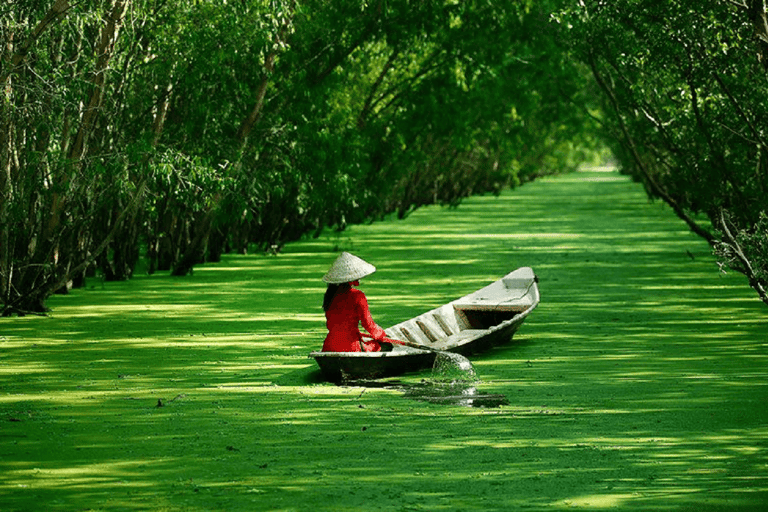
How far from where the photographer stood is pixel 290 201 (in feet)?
65.6

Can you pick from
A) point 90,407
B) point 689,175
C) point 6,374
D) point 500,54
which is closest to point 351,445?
point 90,407

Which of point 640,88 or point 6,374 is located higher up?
point 640,88

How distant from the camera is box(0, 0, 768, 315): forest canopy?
38.8ft

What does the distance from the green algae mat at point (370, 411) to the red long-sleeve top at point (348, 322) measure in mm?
303

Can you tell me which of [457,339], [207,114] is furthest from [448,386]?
[207,114]

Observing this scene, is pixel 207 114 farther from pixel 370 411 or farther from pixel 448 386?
pixel 370 411

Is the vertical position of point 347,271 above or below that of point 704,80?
→ below

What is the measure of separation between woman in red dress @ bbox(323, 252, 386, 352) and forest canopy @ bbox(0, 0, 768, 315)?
9.18ft

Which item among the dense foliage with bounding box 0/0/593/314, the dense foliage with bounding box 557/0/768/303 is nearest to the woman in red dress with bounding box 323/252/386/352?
the dense foliage with bounding box 0/0/593/314

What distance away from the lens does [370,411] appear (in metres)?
7.45

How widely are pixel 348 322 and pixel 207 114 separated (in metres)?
7.35

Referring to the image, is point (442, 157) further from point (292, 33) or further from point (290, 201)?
point (292, 33)

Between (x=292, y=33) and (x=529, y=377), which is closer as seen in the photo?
(x=529, y=377)

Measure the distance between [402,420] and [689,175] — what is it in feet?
39.7
